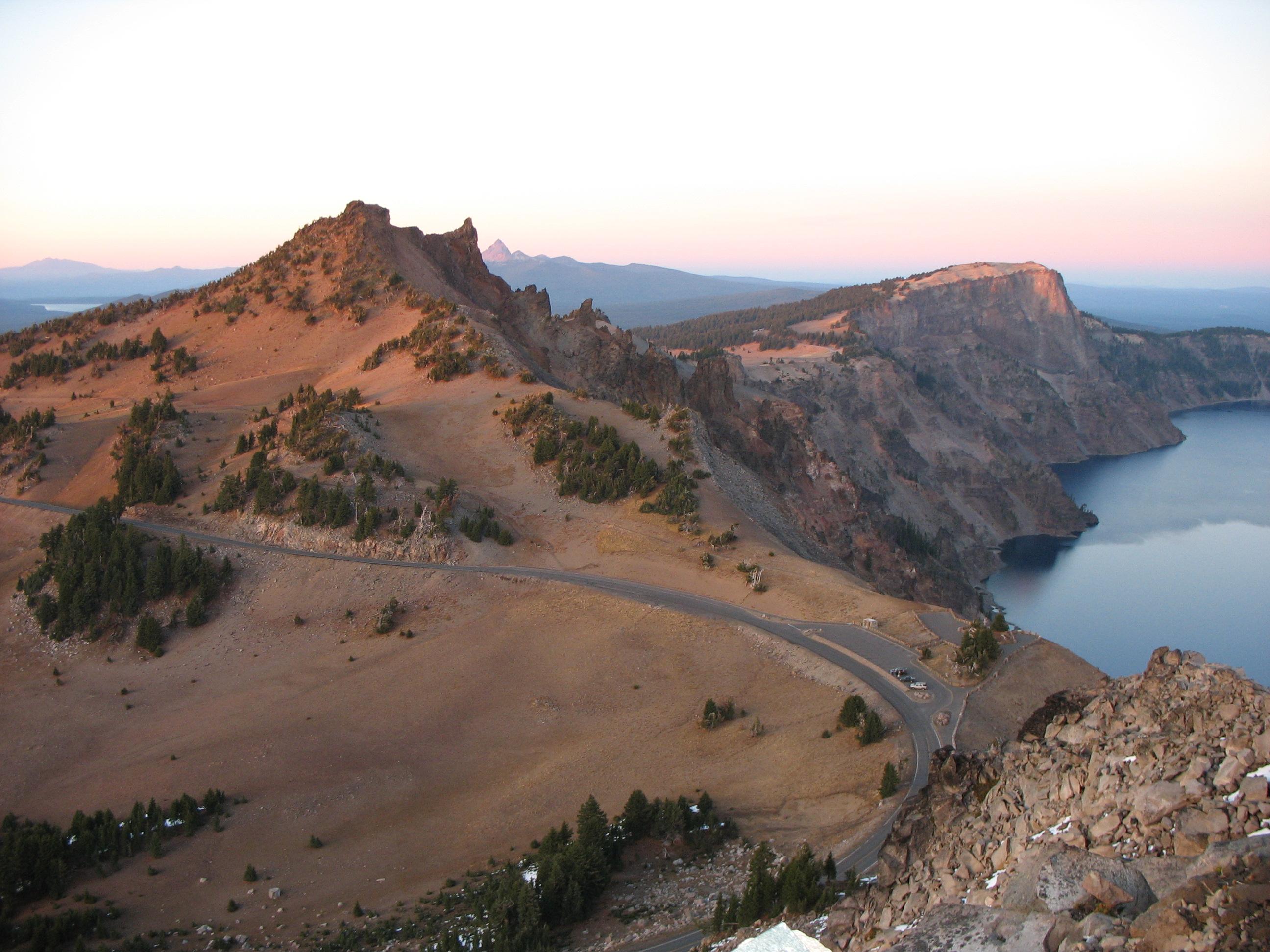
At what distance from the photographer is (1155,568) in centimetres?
7544

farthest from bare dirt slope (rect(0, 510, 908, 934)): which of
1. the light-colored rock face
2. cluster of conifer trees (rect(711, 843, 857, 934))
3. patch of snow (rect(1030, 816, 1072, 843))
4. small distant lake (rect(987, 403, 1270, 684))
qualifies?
the light-colored rock face

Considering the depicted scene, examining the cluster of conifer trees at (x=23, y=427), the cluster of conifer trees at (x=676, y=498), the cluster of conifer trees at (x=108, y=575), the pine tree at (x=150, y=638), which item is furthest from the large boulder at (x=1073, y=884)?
the cluster of conifer trees at (x=23, y=427)

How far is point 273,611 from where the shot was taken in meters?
38.6

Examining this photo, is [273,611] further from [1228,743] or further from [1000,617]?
[1228,743]

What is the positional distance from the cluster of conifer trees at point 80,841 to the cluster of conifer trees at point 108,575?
1363 cm

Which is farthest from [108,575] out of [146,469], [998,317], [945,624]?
[998,317]

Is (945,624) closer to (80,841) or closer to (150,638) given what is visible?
(80,841)

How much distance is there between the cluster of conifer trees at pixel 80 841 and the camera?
22328 millimetres

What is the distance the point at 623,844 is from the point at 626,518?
23299mm

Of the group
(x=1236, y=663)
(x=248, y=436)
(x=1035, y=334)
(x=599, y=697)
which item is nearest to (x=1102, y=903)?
(x=599, y=697)

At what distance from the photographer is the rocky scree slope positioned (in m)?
8.80

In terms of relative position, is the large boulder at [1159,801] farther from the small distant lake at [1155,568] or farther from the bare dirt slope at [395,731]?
the small distant lake at [1155,568]

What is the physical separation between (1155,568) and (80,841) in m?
78.9

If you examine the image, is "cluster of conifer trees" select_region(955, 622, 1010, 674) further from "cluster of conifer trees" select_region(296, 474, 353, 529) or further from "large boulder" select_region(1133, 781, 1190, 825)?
"cluster of conifer trees" select_region(296, 474, 353, 529)
